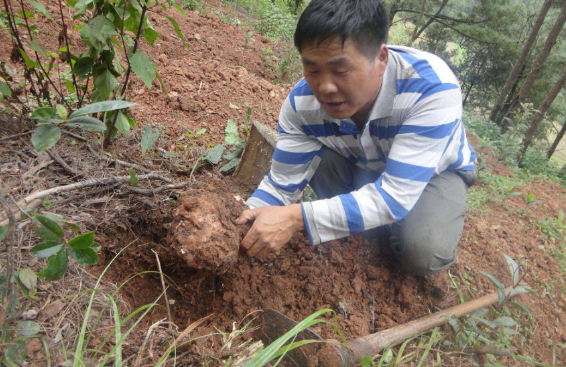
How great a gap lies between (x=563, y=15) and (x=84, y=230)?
29.0 ft

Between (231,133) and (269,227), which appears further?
(231,133)

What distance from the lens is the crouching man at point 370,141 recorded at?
1476 mm

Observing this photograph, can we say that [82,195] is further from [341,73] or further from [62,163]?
[341,73]

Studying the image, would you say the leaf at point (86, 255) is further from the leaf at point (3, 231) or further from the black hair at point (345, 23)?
the black hair at point (345, 23)

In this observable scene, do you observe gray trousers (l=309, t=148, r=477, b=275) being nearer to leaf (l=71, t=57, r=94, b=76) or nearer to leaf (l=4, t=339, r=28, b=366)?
leaf (l=71, t=57, r=94, b=76)

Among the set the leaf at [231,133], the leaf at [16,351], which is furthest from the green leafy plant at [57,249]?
the leaf at [231,133]

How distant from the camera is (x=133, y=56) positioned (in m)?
1.63

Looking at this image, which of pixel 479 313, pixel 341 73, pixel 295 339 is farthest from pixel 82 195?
pixel 479 313

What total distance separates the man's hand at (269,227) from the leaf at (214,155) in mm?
788

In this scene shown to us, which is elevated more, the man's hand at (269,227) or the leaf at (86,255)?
the leaf at (86,255)

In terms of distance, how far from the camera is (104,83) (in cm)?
170

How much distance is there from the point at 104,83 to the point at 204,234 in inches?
36.3

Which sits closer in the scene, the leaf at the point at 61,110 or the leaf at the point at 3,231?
the leaf at the point at 3,231

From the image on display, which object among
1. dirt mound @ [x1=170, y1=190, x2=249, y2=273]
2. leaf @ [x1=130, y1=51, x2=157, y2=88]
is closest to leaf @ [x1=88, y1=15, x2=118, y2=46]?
leaf @ [x1=130, y1=51, x2=157, y2=88]
